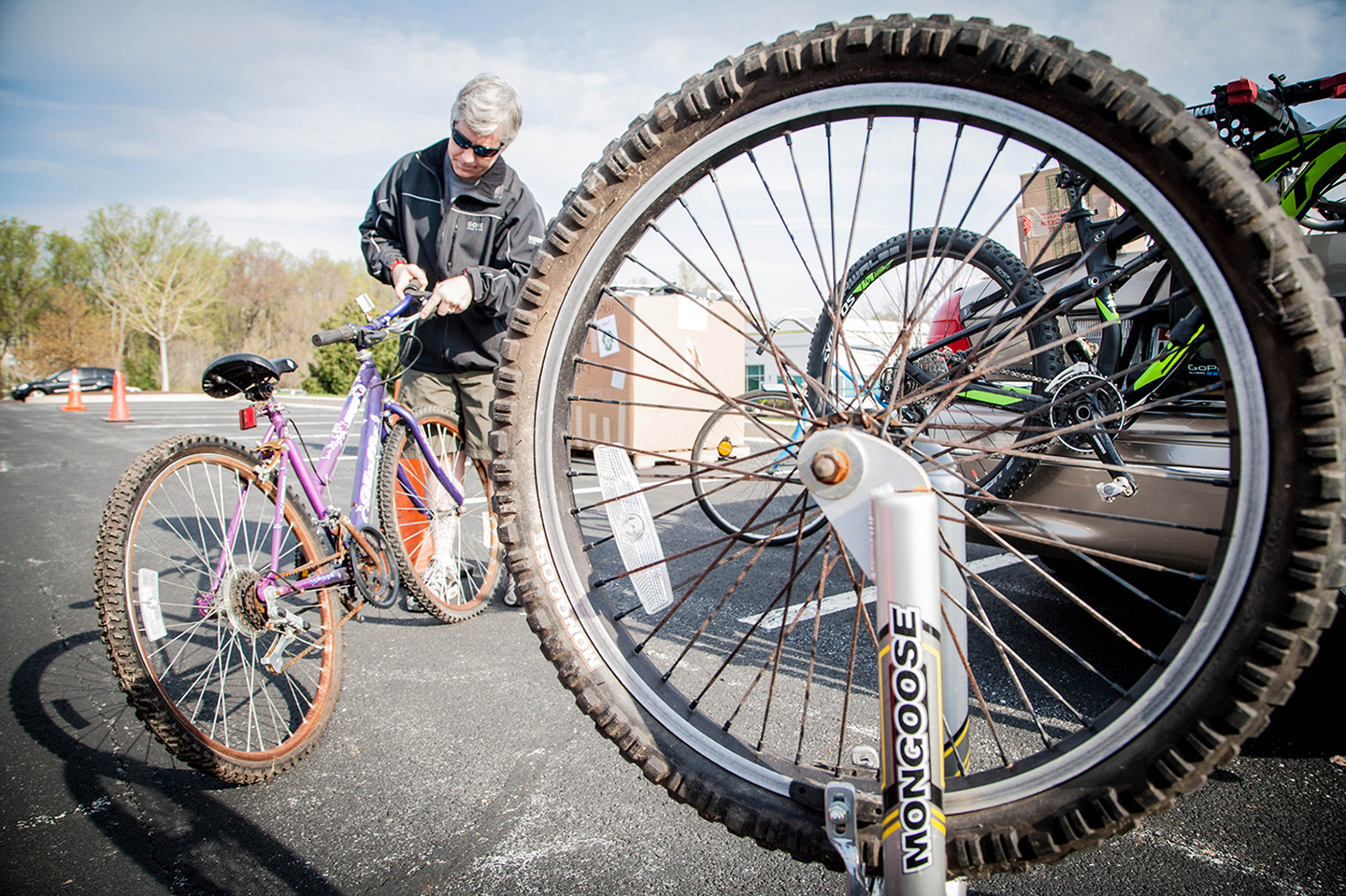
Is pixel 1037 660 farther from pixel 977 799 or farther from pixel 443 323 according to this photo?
pixel 443 323

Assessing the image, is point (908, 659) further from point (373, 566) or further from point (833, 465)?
point (373, 566)

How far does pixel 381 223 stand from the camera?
2889 millimetres

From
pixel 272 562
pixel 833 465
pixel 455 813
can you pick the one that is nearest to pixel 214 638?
pixel 272 562

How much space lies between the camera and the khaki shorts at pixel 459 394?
9.72 ft

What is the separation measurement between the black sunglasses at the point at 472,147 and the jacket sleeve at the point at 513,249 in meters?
0.28

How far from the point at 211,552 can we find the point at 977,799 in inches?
176

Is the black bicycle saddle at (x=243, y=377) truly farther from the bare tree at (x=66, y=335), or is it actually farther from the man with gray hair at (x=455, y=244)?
the bare tree at (x=66, y=335)

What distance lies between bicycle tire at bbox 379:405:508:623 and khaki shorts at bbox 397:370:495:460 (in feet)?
0.25

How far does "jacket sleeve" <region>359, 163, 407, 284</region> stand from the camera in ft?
9.20

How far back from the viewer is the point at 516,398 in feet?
3.97

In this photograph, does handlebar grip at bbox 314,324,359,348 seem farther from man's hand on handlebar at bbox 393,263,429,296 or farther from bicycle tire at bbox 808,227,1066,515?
bicycle tire at bbox 808,227,1066,515

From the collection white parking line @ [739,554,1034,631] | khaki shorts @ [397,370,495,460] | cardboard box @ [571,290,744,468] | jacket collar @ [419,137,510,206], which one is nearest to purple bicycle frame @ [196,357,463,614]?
khaki shorts @ [397,370,495,460]

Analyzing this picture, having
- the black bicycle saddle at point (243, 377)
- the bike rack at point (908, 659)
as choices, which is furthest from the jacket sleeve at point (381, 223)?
the bike rack at point (908, 659)

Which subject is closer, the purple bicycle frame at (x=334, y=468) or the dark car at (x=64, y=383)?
the purple bicycle frame at (x=334, y=468)
